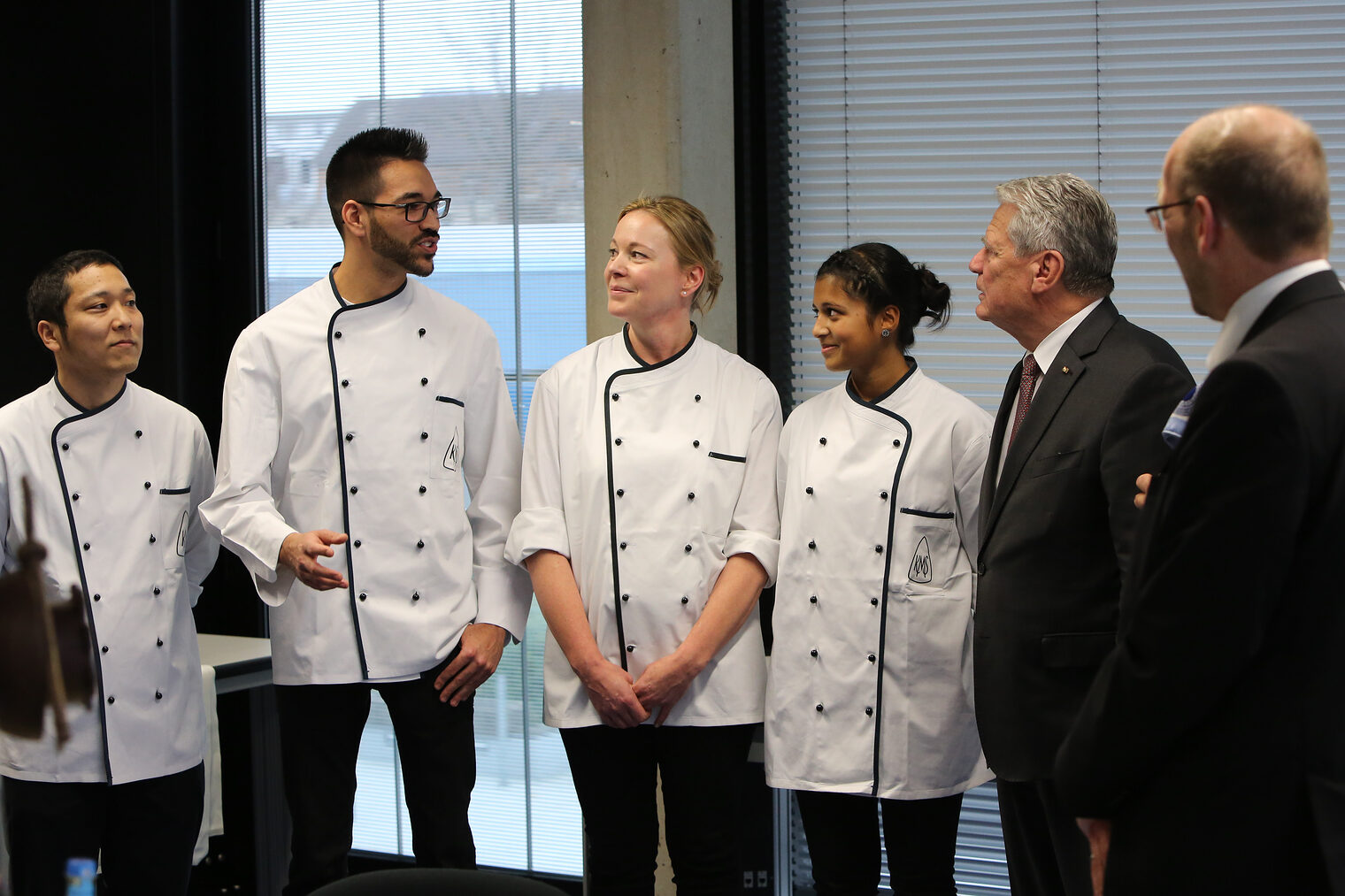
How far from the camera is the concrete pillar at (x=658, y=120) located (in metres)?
2.63

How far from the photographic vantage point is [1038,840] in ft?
5.68

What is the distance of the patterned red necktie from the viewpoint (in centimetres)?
182

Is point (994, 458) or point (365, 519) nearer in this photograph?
point (994, 458)

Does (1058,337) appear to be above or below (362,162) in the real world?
below

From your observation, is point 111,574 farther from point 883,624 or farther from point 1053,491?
point 1053,491

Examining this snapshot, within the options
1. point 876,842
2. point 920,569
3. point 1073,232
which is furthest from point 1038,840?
point 1073,232

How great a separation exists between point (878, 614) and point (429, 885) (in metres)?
0.91

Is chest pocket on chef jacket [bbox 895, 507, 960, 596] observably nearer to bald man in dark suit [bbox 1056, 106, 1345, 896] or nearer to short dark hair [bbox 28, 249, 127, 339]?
bald man in dark suit [bbox 1056, 106, 1345, 896]

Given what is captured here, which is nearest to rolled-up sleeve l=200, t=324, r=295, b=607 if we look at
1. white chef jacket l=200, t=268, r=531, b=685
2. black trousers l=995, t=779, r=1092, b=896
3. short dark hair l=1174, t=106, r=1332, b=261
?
white chef jacket l=200, t=268, r=531, b=685

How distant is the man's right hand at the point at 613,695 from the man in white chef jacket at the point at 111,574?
0.82 meters

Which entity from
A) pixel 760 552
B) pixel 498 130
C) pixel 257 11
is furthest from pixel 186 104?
pixel 760 552

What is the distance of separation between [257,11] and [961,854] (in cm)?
287

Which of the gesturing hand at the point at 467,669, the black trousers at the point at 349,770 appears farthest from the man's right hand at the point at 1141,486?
the black trousers at the point at 349,770

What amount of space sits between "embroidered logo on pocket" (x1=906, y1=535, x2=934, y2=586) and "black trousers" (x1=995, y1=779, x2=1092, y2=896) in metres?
0.35
